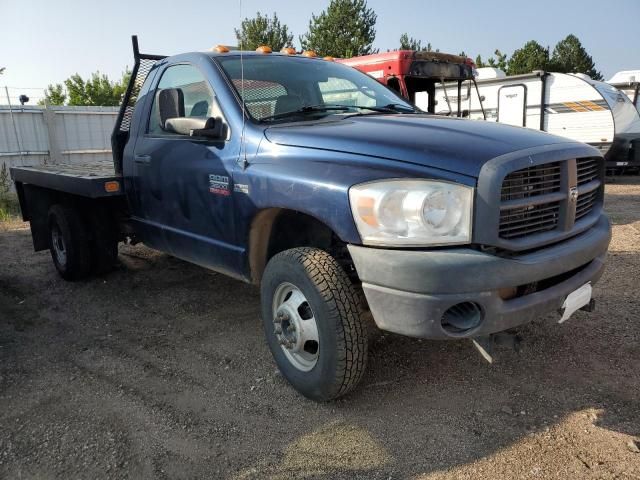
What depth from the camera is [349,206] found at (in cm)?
257

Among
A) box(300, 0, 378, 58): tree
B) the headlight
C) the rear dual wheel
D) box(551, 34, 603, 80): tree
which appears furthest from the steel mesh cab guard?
box(551, 34, 603, 80): tree

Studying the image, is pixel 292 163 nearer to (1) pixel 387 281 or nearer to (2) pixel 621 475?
(1) pixel 387 281

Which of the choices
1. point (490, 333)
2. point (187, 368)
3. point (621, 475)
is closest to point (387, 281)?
point (490, 333)

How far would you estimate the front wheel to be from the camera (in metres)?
2.71

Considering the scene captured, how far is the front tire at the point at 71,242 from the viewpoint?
5.18m

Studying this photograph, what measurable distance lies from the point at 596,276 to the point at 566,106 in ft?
37.2

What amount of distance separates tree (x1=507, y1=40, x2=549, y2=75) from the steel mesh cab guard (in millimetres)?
33848

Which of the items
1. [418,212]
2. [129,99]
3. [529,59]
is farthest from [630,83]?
[529,59]

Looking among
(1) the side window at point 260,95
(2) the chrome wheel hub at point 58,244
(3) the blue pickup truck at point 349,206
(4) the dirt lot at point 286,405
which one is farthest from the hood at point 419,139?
(2) the chrome wheel hub at point 58,244

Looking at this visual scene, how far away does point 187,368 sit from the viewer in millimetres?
3514

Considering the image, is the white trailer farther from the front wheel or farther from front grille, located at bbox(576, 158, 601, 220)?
the front wheel

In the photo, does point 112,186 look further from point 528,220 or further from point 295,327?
point 528,220

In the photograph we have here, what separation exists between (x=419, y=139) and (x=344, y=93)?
1471 mm

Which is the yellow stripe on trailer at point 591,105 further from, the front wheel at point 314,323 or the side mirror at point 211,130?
the front wheel at point 314,323
